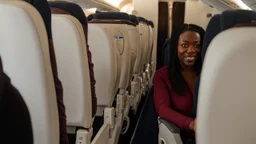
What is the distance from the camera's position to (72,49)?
5.68ft

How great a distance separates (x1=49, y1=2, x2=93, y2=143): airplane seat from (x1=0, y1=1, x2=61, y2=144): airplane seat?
0.65 m

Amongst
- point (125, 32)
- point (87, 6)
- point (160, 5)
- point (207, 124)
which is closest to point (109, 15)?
point (125, 32)

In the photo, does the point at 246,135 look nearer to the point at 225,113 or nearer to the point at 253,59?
the point at 225,113

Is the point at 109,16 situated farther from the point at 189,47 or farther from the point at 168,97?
the point at 168,97

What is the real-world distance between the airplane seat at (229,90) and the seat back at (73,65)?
79 centimetres

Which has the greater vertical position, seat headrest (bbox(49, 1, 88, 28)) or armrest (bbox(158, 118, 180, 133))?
seat headrest (bbox(49, 1, 88, 28))

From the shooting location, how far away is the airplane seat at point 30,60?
1002mm

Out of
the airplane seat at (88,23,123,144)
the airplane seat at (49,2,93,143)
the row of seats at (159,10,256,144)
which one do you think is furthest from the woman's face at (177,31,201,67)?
the row of seats at (159,10,256,144)

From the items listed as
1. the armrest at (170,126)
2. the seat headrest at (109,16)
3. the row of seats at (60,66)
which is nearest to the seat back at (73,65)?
the row of seats at (60,66)

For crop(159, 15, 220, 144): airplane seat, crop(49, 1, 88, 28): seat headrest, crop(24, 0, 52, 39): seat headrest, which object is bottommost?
crop(159, 15, 220, 144): airplane seat

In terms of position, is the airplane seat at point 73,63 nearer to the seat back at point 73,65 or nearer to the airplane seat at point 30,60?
the seat back at point 73,65

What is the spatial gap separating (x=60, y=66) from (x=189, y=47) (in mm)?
1203

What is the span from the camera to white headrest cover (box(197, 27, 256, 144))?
3.53ft

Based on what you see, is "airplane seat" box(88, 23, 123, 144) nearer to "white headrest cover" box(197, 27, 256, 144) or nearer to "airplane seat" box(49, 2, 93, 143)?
"airplane seat" box(49, 2, 93, 143)
